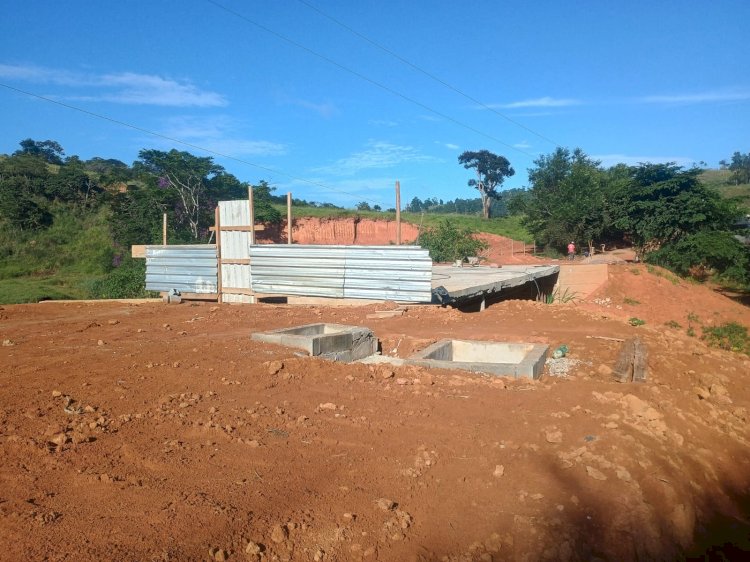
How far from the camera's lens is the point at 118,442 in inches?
139

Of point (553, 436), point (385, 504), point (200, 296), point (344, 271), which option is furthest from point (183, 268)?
point (385, 504)

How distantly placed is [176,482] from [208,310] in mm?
7471

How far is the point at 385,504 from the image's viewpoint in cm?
296

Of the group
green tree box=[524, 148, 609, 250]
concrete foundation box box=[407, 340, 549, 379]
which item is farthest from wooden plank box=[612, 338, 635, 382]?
green tree box=[524, 148, 609, 250]

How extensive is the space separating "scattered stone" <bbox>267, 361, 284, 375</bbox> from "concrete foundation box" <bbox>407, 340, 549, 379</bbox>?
5.54ft

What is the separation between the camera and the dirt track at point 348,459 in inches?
105

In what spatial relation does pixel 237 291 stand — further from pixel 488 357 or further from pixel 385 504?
pixel 385 504

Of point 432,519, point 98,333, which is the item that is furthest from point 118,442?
point 98,333

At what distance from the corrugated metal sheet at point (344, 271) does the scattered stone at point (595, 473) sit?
21.0 ft

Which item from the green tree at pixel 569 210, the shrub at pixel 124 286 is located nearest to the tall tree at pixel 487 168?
the green tree at pixel 569 210

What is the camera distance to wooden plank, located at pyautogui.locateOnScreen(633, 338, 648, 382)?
20.5ft

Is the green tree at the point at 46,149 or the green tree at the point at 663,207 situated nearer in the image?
the green tree at the point at 663,207

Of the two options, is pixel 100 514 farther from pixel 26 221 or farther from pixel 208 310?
pixel 26 221

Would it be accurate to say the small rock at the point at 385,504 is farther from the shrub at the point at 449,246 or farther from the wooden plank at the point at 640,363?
the shrub at the point at 449,246
